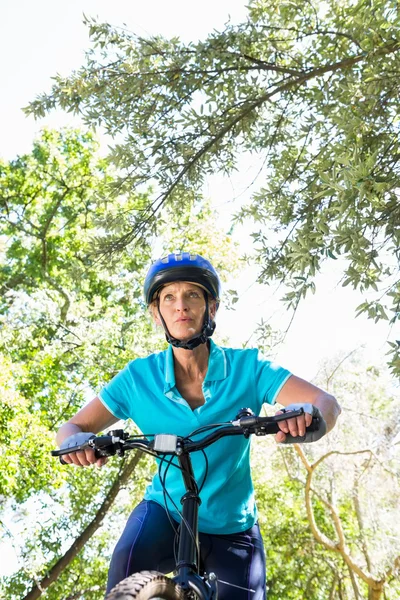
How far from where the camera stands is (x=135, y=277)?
58.0 ft

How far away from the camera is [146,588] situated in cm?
206

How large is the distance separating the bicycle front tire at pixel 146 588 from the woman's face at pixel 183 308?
4.17 ft

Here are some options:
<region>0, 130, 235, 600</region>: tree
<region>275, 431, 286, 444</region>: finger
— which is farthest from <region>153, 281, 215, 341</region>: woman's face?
<region>0, 130, 235, 600</region>: tree

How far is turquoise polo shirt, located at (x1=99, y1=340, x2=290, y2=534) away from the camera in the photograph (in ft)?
9.64

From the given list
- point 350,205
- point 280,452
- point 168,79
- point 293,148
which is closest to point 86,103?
point 168,79

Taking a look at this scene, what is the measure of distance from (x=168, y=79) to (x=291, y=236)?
198 centimetres

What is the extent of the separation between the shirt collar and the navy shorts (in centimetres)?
56

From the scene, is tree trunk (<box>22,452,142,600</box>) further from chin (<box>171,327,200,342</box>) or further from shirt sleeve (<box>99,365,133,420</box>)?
chin (<box>171,327,200,342</box>)

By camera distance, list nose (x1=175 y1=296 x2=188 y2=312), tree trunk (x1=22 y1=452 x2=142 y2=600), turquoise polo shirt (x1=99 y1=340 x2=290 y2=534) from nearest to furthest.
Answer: turquoise polo shirt (x1=99 y1=340 x2=290 y2=534) → nose (x1=175 y1=296 x2=188 y2=312) → tree trunk (x1=22 y1=452 x2=142 y2=600)

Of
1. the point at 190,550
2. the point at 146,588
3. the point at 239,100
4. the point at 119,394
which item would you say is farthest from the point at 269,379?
the point at 239,100

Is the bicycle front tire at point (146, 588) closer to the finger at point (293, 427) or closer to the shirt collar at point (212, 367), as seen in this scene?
the finger at point (293, 427)

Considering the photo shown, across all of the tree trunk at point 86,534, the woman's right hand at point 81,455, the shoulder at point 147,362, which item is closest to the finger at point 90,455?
the woman's right hand at point 81,455

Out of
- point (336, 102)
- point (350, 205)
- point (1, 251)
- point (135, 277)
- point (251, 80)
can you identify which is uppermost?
point (1, 251)

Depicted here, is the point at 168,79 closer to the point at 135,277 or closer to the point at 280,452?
the point at 135,277
